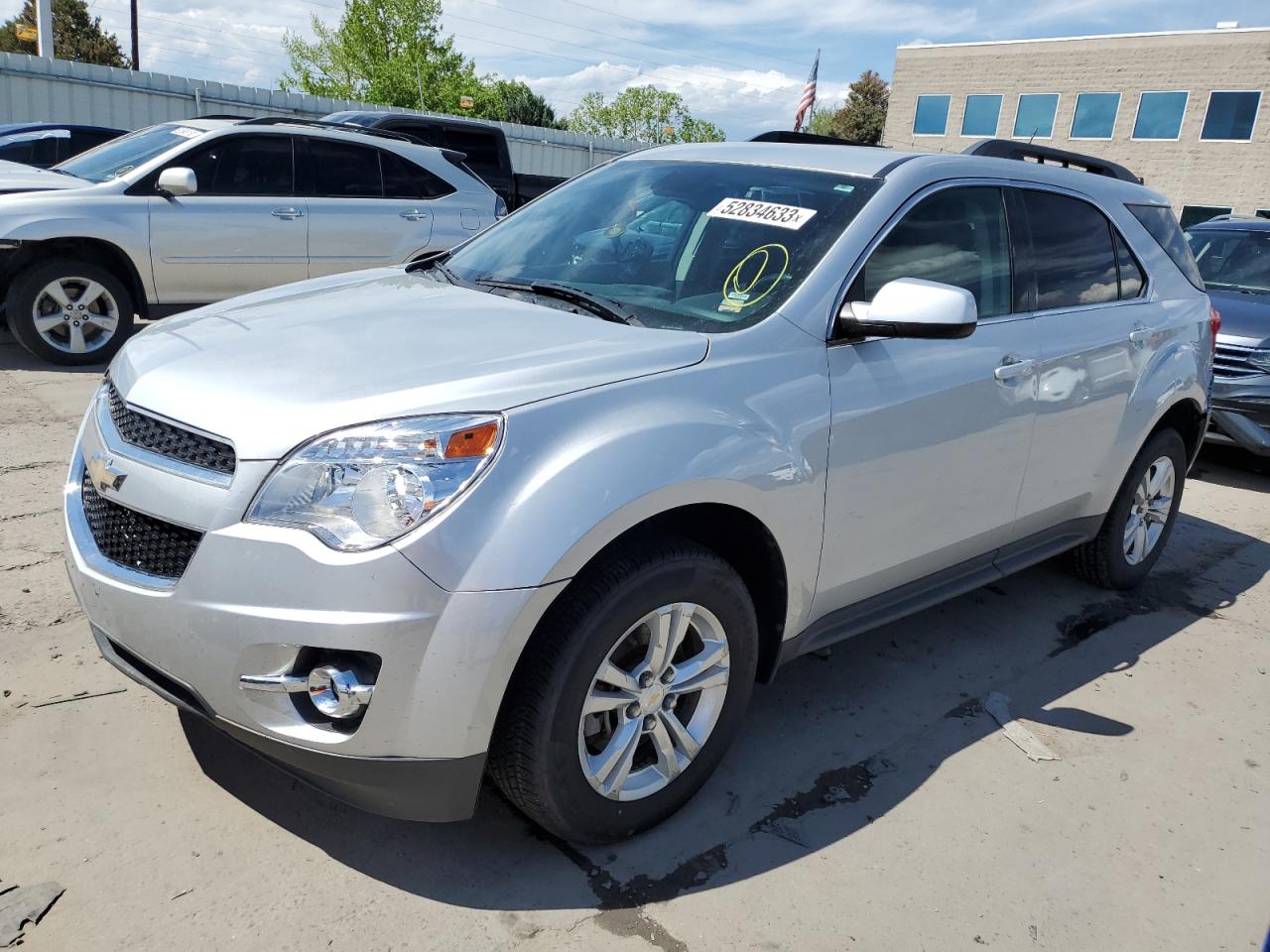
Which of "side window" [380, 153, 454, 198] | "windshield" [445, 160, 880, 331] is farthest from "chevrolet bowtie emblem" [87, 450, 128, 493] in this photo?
"side window" [380, 153, 454, 198]

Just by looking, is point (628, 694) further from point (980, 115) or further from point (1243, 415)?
point (980, 115)

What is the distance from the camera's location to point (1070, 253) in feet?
12.8

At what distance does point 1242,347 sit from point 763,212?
542 centimetres

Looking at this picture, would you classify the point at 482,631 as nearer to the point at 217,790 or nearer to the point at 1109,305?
the point at 217,790

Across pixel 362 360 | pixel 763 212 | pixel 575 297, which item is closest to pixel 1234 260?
pixel 763 212

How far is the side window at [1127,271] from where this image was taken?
418 cm

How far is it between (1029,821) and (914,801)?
0.33m

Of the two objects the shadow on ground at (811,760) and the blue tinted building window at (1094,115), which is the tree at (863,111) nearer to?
the blue tinted building window at (1094,115)

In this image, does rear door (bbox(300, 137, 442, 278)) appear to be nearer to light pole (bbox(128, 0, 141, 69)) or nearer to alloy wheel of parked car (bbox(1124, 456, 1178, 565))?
alloy wheel of parked car (bbox(1124, 456, 1178, 565))

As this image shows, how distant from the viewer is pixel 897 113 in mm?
42656

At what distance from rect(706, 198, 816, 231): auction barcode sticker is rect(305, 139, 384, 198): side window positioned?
574 cm

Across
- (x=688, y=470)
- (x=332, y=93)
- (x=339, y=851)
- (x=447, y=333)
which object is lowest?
(x=339, y=851)

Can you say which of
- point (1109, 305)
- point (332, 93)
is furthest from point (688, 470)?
point (332, 93)

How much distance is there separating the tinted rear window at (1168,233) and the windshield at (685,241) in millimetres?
1928
